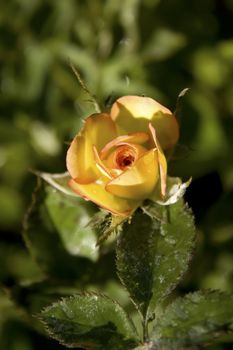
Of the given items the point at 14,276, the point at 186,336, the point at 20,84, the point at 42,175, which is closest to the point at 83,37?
the point at 20,84

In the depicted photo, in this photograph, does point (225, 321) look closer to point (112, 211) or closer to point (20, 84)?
point (112, 211)

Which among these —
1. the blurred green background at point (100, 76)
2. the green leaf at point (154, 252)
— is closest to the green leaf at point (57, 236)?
the green leaf at point (154, 252)

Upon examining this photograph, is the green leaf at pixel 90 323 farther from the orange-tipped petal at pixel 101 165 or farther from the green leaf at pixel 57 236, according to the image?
the green leaf at pixel 57 236

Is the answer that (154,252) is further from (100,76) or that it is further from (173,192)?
(100,76)

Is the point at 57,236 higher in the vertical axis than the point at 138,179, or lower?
lower

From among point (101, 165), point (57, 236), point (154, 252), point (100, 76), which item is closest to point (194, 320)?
point (154, 252)
